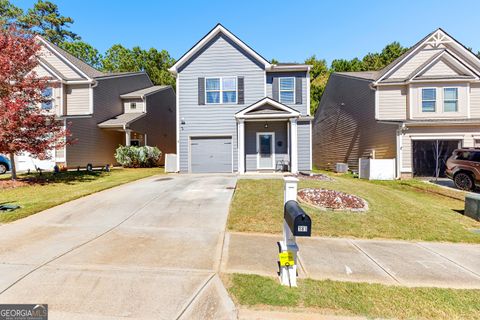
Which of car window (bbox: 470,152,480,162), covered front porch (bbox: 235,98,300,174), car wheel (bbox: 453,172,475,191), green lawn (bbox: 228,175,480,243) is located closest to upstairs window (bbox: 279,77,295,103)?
covered front porch (bbox: 235,98,300,174)

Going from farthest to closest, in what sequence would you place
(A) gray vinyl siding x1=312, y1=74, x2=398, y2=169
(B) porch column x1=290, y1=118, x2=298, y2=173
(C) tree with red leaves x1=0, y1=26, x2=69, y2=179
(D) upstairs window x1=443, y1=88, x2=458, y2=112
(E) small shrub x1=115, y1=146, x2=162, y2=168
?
(E) small shrub x1=115, y1=146, x2=162, y2=168 → (A) gray vinyl siding x1=312, y1=74, x2=398, y2=169 → (D) upstairs window x1=443, y1=88, x2=458, y2=112 → (B) porch column x1=290, y1=118, x2=298, y2=173 → (C) tree with red leaves x1=0, y1=26, x2=69, y2=179

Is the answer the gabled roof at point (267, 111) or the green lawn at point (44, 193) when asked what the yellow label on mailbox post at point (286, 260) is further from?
the gabled roof at point (267, 111)

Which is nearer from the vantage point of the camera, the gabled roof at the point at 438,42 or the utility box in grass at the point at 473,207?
the utility box in grass at the point at 473,207

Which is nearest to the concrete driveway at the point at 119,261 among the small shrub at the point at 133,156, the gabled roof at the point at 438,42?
the small shrub at the point at 133,156

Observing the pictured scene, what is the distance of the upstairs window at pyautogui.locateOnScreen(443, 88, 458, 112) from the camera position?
1568cm

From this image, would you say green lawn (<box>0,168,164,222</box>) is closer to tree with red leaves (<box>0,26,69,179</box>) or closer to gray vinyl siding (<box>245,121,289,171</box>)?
tree with red leaves (<box>0,26,69,179</box>)

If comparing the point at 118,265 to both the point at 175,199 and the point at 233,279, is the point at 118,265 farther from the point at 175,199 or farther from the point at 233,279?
the point at 175,199

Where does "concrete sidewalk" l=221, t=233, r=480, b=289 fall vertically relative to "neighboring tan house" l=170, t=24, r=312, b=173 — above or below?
below

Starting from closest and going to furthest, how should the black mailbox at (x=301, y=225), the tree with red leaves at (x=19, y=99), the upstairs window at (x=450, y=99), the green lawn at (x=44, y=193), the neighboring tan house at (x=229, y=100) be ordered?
the black mailbox at (x=301, y=225)
the green lawn at (x=44, y=193)
the tree with red leaves at (x=19, y=99)
the neighboring tan house at (x=229, y=100)
the upstairs window at (x=450, y=99)

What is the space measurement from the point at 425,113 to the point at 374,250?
1488 centimetres

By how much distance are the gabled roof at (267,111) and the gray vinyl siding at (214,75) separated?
3.44ft

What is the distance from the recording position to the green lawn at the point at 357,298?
3.01m

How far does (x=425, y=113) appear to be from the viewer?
15742mm

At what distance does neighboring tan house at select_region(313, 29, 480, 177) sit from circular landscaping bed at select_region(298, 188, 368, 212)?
895cm
